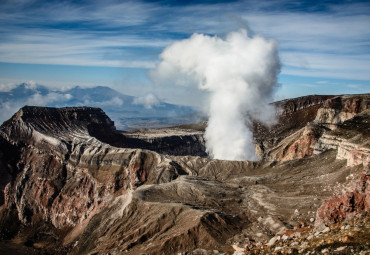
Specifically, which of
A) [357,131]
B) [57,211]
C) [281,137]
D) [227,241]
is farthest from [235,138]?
[227,241]

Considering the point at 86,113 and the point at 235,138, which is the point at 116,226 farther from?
the point at 86,113

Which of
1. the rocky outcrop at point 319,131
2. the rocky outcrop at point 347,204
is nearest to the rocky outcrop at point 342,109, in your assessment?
the rocky outcrop at point 319,131

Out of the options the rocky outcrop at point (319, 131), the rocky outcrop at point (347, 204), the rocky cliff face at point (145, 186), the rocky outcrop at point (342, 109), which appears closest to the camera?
the rocky outcrop at point (347, 204)

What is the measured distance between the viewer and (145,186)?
207 ft

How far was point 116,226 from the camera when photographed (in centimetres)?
5416

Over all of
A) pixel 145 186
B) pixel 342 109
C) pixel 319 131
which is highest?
pixel 342 109

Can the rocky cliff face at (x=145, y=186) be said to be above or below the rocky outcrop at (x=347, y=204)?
below

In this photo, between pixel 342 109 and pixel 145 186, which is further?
pixel 342 109

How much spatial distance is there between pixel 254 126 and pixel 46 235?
261ft

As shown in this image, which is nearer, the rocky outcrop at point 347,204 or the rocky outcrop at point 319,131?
the rocky outcrop at point 347,204

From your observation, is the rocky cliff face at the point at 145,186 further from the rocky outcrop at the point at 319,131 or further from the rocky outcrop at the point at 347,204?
the rocky outcrop at the point at 347,204

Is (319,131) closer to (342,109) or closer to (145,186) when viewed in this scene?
(342,109)

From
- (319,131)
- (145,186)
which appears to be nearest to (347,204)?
(145,186)

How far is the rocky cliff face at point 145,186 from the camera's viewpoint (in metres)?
48.5
